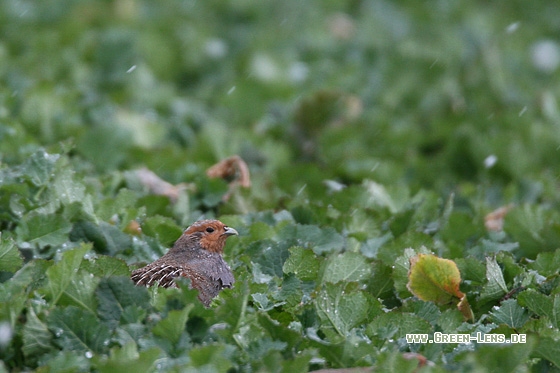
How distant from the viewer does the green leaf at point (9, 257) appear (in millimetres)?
4219

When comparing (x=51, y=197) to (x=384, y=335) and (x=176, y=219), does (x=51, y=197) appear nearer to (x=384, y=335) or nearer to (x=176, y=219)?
(x=176, y=219)

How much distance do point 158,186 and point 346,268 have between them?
78.6 inches

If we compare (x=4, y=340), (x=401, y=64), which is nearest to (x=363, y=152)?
(x=401, y=64)

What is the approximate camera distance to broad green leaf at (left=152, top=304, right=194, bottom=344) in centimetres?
365

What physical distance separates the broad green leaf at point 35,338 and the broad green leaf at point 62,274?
0.19 m

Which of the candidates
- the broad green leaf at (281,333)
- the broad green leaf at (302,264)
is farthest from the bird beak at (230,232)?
the broad green leaf at (281,333)

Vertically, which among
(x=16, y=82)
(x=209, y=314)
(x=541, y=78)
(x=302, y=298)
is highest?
(x=209, y=314)

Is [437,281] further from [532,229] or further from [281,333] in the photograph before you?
[532,229]

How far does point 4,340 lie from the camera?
370 cm

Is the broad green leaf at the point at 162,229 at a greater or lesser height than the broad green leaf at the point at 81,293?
lesser

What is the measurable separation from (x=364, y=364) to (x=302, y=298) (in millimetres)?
818

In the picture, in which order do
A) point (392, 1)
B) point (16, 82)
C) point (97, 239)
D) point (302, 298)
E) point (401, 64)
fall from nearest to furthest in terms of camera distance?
1. point (302, 298)
2. point (97, 239)
3. point (16, 82)
4. point (401, 64)
5. point (392, 1)

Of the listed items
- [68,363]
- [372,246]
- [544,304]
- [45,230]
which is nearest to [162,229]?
[45,230]

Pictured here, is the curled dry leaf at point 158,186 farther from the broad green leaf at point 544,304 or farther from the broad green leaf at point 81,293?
the broad green leaf at point 544,304
